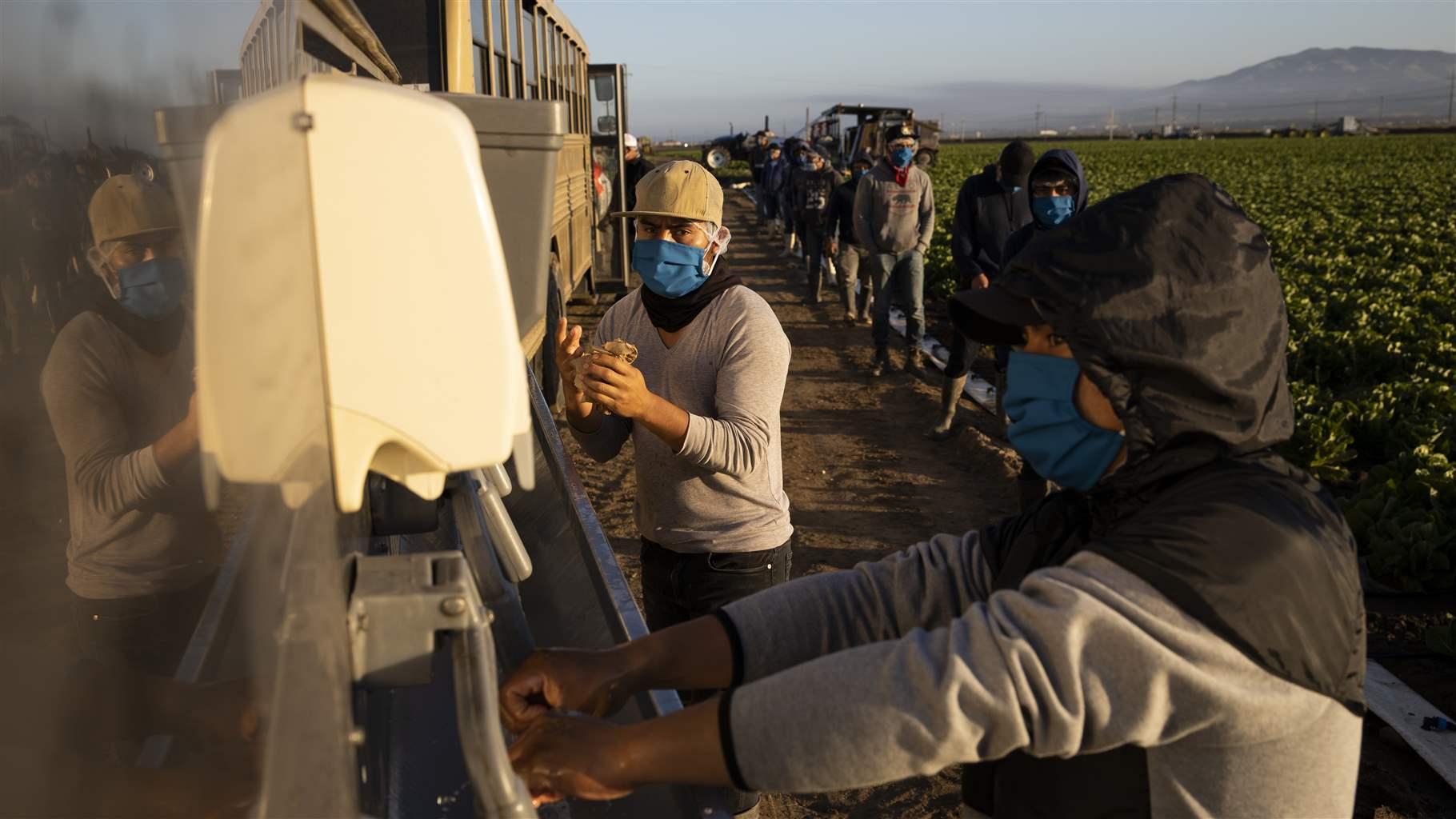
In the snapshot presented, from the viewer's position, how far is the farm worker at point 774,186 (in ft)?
67.4

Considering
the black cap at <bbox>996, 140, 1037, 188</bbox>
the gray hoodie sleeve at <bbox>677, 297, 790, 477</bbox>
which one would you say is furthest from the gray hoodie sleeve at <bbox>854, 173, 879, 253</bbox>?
the gray hoodie sleeve at <bbox>677, 297, 790, 477</bbox>

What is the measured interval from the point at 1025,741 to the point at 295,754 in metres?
0.77

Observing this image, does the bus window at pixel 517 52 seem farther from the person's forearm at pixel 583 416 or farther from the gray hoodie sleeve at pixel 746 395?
the gray hoodie sleeve at pixel 746 395

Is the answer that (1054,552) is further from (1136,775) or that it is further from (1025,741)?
(1025,741)

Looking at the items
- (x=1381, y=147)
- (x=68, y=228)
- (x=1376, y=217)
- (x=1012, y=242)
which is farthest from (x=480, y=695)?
(x=1381, y=147)

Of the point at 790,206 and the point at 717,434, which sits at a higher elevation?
the point at 790,206

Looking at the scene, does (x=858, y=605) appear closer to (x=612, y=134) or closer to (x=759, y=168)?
(x=612, y=134)

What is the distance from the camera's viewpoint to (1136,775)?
1.53 m

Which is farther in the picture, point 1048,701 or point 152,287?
point 1048,701

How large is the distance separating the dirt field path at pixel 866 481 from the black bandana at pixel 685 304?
6.27 feet

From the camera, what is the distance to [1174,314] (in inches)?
56.1

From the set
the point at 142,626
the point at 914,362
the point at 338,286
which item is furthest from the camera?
the point at 914,362

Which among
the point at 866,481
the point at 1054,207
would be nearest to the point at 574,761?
the point at 1054,207

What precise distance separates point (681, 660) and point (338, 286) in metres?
1.01
